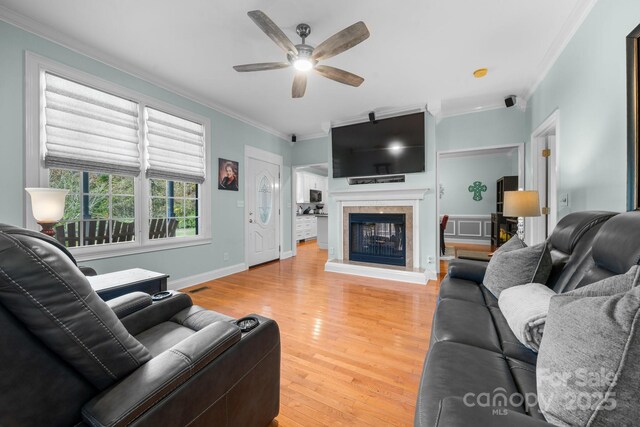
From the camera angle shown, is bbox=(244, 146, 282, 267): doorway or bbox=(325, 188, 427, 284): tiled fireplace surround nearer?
bbox=(325, 188, 427, 284): tiled fireplace surround

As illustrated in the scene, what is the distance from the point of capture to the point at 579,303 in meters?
0.75

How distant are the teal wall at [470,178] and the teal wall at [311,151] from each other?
3.31 metres

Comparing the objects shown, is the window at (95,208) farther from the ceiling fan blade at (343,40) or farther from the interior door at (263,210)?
the ceiling fan blade at (343,40)

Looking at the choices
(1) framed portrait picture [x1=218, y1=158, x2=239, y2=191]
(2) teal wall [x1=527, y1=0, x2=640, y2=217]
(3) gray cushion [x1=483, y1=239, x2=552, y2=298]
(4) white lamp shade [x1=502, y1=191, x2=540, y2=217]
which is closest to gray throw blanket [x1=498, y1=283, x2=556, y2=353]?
(3) gray cushion [x1=483, y1=239, x2=552, y2=298]

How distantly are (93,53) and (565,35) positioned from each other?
14.7 ft

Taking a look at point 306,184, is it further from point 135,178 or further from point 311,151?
point 135,178

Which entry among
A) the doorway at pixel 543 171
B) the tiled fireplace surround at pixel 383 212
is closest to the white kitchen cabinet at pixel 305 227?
the tiled fireplace surround at pixel 383 212

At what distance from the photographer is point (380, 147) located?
4.30 m

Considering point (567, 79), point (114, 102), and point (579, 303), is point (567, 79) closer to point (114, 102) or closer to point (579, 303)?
point (579, 303)

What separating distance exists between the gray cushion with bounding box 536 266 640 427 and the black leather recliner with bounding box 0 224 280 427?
3.32 feet

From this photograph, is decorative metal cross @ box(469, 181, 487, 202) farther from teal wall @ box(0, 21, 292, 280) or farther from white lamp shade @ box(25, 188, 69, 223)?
white lamp shade @ box(25, 188, 69, 223)

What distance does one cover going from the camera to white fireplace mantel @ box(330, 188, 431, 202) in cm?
404

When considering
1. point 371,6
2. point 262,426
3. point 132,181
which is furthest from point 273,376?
point 132,181

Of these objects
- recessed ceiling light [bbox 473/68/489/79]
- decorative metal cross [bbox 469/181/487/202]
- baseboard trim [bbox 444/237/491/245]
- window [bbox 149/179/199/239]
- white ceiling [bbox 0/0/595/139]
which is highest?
white ceiling [bbox 0/0/595/139]
